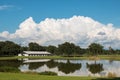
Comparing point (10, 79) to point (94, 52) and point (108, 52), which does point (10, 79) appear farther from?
point (108, 52)

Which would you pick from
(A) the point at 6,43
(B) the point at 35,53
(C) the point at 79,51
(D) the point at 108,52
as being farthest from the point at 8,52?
(D) the point at 108,52

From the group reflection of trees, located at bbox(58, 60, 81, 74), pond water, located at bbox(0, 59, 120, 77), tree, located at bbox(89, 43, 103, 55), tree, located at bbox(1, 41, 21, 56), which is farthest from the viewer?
tree, located at bbox(89, 43, 103, 55)

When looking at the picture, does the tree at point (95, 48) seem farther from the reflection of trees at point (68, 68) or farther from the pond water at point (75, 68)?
the reflection of trees at point (68, 68)

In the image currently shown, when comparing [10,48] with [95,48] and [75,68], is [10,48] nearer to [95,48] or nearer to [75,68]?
[95,48]

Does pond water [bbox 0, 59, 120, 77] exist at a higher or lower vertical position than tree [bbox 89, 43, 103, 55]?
lower

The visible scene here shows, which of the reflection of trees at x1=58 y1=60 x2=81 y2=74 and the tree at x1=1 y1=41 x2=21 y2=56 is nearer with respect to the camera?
the reflection of trees at x1=58 y1=60 x2=81 y2=74

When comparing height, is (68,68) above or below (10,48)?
below

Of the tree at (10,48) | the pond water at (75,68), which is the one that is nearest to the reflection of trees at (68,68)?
the pond water at (75,68)

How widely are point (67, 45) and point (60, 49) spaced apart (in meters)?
5.60

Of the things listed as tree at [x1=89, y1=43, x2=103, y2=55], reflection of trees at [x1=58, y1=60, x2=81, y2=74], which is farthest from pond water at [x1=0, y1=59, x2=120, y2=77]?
tree at [x1=89, y1=43, x2=103, y2=55]

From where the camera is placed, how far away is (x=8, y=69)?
1684 inches

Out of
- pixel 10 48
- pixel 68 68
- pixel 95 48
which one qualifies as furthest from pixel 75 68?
pixel 10 48

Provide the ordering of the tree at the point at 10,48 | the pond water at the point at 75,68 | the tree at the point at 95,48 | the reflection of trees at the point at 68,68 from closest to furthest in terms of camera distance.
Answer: the pond water at the point at 75,68
the reflection of trees at the point at 68,68
the tree at the point at 10,48
the tree at the point at 95,48

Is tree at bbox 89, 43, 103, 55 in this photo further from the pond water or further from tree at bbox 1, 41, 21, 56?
the pond water
